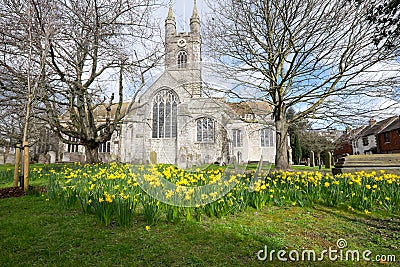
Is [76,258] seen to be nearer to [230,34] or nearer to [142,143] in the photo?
[142,143]

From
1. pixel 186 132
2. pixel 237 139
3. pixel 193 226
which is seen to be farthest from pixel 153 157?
pixel 193 226

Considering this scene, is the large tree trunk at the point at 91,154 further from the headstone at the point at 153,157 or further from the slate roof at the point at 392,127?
the slate roof at the point at 392,127

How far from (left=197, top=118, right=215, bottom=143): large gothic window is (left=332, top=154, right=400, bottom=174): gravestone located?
17.9ft

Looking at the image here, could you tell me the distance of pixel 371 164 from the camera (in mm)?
8016

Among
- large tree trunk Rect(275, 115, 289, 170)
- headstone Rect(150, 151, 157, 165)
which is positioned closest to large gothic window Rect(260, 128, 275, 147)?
large tree trunk Rect(275, 115, 289, 170)

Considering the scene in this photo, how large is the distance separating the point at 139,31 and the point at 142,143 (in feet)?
20.7

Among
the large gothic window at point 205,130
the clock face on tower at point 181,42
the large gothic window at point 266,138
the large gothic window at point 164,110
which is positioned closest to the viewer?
the large gothic window at point 164,110

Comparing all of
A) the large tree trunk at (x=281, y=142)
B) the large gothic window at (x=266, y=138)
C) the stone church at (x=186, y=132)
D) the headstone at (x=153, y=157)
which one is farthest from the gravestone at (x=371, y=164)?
the large gothic window at (x=266, y=138)

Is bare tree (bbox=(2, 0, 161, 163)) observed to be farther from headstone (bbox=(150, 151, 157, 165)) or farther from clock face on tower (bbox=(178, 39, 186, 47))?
clock face on tower (bbox=(178, 39, 186, 47))

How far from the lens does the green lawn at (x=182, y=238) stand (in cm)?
216
